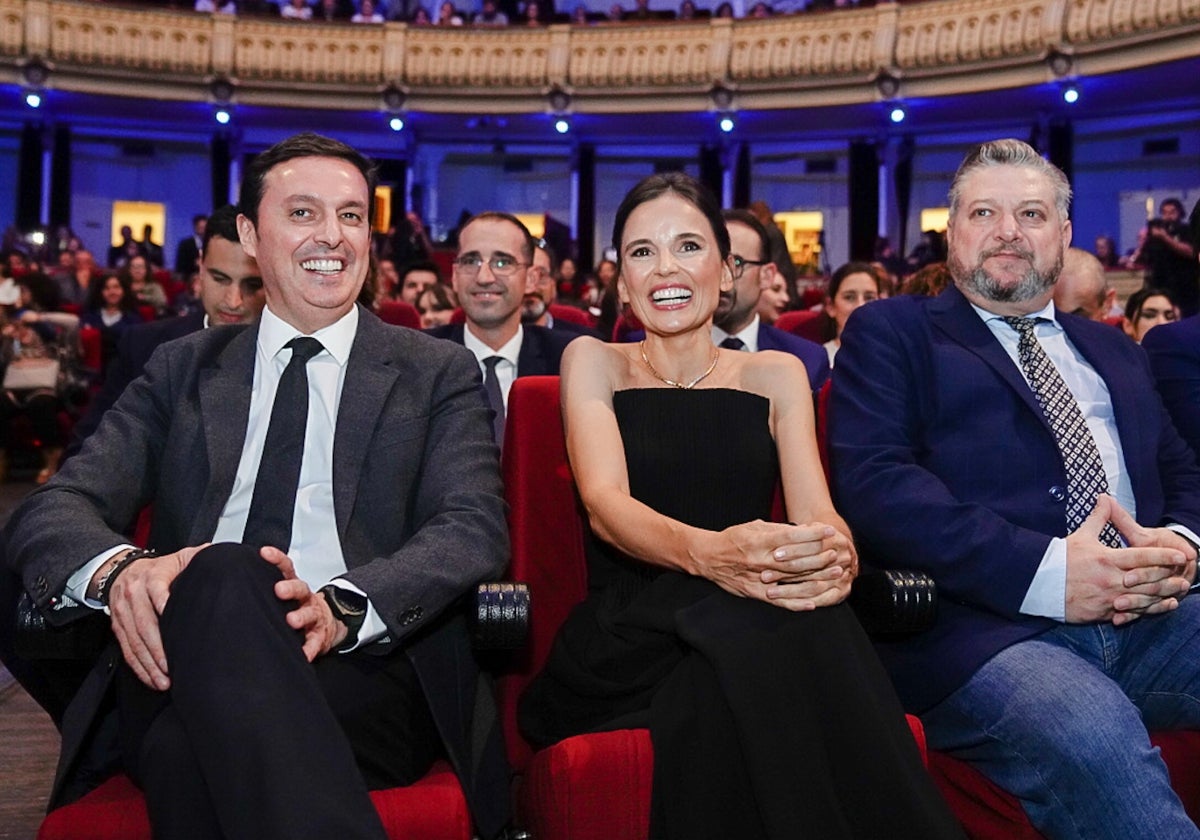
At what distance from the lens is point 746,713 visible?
164 cm

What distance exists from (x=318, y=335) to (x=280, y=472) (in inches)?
9.9

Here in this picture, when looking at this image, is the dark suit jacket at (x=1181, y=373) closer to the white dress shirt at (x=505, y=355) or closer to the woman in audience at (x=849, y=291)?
the woman in audience at (x=849, y=291)

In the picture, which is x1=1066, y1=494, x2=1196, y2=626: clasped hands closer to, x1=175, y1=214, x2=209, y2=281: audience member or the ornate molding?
x1=175, y1=214, x2=209, y2=281: audience member

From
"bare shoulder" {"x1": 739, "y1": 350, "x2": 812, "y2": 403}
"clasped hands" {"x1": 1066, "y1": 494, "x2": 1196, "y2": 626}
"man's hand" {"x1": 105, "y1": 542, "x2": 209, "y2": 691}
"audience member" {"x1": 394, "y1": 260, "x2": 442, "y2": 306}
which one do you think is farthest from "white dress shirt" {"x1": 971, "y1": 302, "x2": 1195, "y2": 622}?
"audience member" {"x1": 394, "y1": 260, "x2": 442, "y2": 306}

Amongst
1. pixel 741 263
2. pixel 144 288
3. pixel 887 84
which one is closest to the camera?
pixel 741 263

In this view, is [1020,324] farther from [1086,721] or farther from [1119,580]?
[1086,721]

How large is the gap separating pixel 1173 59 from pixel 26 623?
12188 mm

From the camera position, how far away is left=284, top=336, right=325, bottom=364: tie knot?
6.44ft

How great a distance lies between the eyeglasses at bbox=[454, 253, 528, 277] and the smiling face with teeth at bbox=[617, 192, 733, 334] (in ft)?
5.10

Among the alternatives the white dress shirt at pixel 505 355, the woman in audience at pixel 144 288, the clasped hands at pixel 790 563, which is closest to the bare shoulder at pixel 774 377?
the clasped hands at pixel 790 563

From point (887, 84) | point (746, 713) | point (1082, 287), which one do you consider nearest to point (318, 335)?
point (746, 713)

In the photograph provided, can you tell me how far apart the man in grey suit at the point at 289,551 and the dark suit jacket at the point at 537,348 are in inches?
64.9

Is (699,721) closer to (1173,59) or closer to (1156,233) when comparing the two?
(1156,233)

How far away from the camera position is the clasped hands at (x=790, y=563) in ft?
5.65
